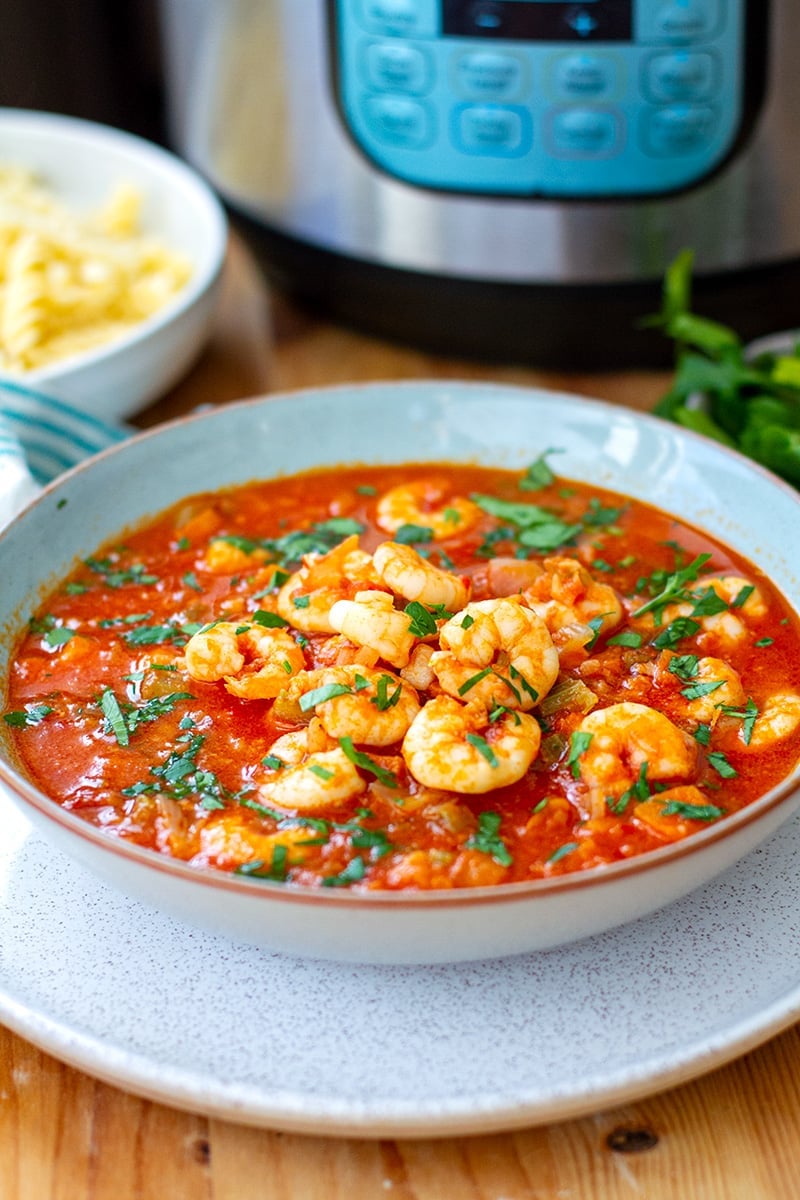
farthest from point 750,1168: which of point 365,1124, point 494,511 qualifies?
point 494,511

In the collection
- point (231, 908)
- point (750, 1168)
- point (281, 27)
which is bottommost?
point (750, 1168)

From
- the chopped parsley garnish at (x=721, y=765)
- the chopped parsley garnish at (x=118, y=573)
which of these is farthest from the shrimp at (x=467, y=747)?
the chopped parsley garnish at (x=118, y=573)

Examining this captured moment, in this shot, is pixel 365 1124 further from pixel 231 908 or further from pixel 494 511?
pixel 494 511

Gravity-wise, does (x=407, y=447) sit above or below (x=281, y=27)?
below

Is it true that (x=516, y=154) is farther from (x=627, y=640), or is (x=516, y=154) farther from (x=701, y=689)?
(x=701, y=689)

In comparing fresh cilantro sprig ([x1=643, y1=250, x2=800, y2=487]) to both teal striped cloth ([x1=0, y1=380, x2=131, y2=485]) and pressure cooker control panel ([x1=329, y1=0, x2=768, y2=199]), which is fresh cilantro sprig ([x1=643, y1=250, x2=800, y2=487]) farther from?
teal striped cloth ([x1=0, y1=380, x2=131, y2=485])

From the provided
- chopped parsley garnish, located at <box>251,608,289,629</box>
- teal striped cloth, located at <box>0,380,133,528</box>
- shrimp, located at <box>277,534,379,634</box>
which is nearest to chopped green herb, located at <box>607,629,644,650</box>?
shrimp, located at <box>277,534,379,634</box>

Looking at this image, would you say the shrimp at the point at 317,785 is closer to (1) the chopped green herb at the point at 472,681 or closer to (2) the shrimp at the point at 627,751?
(1) the chopped green herb at the point at 472,681
